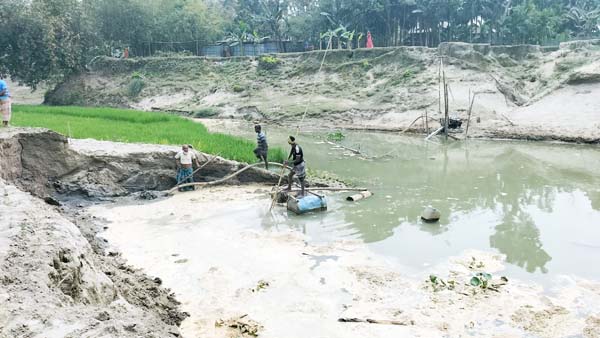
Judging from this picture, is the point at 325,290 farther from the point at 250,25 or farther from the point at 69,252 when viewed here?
the point at 250,25

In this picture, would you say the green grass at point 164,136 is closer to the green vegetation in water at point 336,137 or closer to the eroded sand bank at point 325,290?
the eroded sand bank at point 325,290

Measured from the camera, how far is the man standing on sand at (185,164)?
35.7 feet

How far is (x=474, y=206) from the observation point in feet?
33.7

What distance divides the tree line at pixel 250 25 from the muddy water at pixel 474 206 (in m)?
13.4

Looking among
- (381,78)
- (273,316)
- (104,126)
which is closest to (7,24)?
(104,126)

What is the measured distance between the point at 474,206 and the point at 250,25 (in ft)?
105

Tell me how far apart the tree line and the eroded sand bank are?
2059 cm

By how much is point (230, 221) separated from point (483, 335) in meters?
4.99

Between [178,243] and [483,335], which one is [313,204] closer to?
[178,243]

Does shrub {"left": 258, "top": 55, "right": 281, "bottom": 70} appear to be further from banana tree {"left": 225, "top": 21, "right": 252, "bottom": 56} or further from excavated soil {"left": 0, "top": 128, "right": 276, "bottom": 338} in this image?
excavated soil {"left": 0, "top": 128, "right": 276, "bottom": 338}

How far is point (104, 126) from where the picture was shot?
16.1 meters

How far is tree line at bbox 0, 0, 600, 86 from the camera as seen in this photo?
2938cm

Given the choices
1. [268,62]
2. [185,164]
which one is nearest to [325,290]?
[185,164]

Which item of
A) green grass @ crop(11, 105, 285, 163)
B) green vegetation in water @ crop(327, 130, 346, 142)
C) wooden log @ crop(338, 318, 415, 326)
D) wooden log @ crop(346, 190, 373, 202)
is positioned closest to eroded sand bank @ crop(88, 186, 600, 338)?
wooden log @ crop(338, 318, 415, 326)
